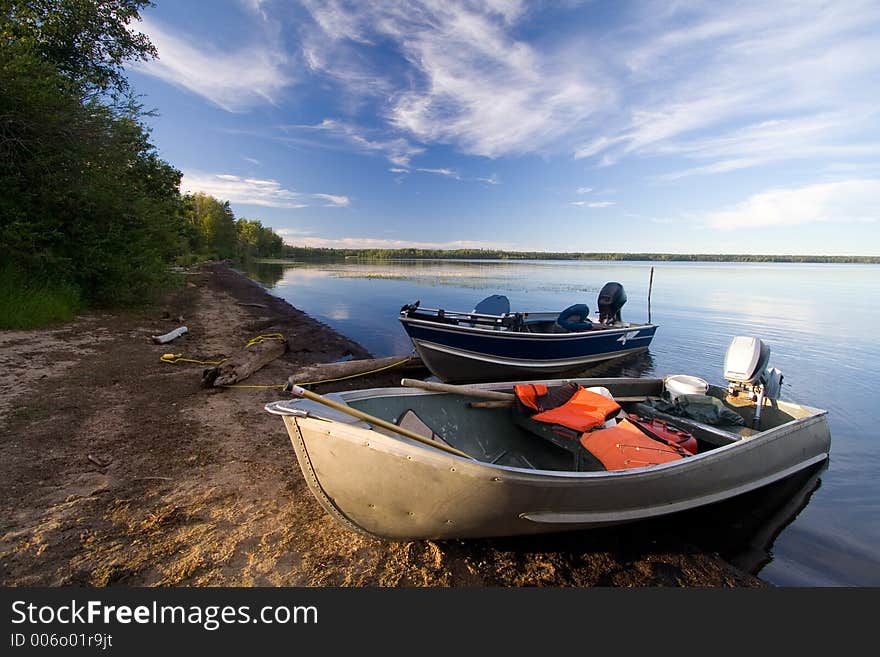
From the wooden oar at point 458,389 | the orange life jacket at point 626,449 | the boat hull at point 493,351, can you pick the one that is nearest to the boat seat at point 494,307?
the boat hull at point 493,351

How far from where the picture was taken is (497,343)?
30.2 ft

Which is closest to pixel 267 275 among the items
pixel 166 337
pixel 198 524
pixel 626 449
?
pixel 166 337

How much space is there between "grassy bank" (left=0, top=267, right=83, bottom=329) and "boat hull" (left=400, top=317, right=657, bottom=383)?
835 cm

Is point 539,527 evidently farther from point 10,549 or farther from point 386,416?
point 10,549

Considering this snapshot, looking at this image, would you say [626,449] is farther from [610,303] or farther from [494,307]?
[610,303]

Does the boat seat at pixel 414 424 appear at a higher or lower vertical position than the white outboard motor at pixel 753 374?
lower

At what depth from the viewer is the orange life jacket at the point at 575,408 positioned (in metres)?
4.25

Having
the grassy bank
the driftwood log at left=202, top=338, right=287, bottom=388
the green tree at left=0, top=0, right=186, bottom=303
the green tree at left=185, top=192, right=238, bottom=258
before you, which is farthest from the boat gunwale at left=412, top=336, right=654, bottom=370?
the green tree at left=185, top=192, right=238, bottom=258

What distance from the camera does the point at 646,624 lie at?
259 cm

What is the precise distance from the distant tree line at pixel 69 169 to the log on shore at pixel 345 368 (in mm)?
6525

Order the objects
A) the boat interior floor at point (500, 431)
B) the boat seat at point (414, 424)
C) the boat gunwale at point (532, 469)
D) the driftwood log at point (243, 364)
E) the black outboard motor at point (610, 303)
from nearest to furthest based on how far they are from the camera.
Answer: the boat gunwale at point (532, 469) → the boat seat at point (414, 424) → the boat interior floor at point (500, 431) → the driftwood log at point (243, 364) → the black outboard motor at point (610, 303)

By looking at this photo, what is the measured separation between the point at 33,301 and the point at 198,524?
992cm

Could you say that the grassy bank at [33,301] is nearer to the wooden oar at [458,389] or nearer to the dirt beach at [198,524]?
the dirt beach at [198,524]

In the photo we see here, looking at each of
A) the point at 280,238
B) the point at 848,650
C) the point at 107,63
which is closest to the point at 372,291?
the point at 107,63
